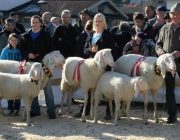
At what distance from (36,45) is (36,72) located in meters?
0.87

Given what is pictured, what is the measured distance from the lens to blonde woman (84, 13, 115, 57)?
7.05 m

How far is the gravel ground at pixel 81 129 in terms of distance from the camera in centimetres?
609

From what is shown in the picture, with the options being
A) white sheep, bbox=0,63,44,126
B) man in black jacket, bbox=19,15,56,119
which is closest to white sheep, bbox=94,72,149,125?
white sheep, bbox=0,63,44,126

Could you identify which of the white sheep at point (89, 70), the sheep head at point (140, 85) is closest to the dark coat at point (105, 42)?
the white sheep at point (89, 70)

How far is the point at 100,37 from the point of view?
23.3ft

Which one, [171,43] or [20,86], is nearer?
[171,43]

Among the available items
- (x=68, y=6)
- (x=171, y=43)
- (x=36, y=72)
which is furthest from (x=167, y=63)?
(x=68, y=6)

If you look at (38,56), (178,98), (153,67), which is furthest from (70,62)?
(178,98)

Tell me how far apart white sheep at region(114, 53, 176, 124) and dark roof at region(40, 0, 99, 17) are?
26.7 m

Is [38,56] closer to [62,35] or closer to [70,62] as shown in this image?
[70,62]

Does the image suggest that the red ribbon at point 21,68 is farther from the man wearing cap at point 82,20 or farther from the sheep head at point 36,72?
the man wearing cap at point 82,20

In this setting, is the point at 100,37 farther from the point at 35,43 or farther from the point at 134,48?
the point at 35,43

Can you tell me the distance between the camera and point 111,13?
3591cm

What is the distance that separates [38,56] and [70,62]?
687mm
